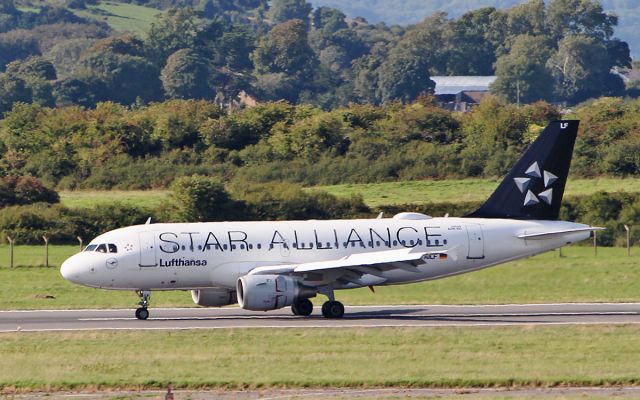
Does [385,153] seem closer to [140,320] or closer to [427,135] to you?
[427,135]

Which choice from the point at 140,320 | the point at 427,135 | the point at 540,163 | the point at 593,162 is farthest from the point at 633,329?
the point at 427,135

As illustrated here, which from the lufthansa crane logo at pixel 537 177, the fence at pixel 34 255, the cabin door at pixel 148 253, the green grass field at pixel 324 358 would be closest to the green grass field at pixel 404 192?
the fence at pixel 34 255

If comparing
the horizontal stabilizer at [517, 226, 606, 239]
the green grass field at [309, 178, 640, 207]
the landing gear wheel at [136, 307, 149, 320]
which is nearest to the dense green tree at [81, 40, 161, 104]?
the green grass field at [309, 178, 640, 207]

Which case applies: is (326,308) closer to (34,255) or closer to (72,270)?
(72,270)

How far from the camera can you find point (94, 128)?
95.6 metres

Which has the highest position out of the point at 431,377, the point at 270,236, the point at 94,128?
the point at 94,128

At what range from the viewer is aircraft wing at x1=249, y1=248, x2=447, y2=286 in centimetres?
4266

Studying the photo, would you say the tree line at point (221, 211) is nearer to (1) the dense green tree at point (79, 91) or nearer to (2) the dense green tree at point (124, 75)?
(1) the dense green tree at point (79, 91)

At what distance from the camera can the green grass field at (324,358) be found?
30.8 metres

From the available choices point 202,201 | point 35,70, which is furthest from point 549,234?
point 35,70

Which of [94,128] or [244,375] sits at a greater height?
[94,128]

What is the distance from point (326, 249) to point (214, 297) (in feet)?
13.0

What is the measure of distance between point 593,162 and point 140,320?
162 ft

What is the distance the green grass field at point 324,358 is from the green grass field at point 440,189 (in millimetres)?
37194
